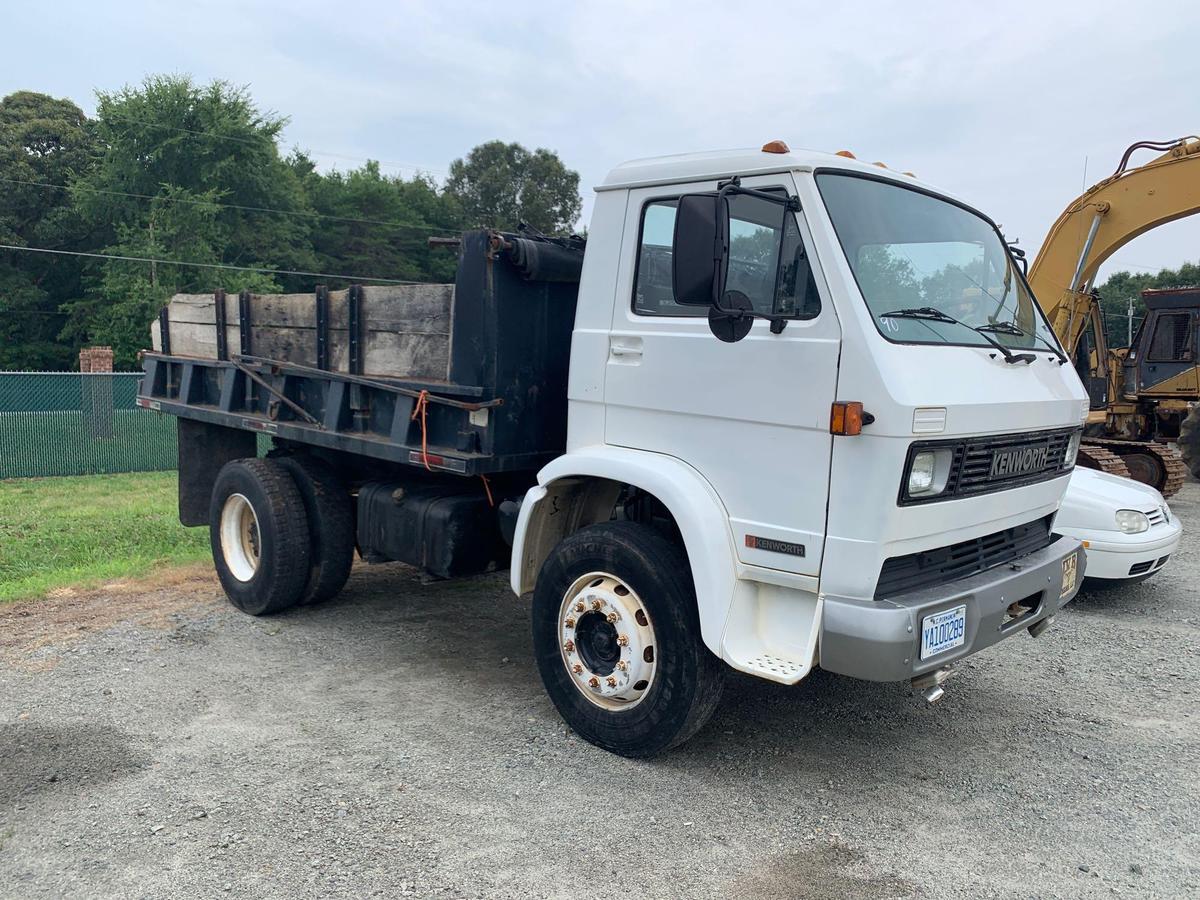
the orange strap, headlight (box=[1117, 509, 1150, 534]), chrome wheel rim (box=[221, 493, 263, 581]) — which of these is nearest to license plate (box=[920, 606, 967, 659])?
the orange strap

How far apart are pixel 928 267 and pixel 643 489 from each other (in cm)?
158

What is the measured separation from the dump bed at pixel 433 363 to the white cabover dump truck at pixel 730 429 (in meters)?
0.02

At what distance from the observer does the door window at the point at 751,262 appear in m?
3.75

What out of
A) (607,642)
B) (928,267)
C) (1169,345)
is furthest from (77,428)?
(1169,345)

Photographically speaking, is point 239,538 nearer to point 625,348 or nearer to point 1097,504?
point 625,348

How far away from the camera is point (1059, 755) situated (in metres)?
4.46

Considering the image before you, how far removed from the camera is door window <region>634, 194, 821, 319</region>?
375 centimetres

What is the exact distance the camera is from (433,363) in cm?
508

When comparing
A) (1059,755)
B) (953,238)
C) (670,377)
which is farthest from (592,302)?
(1059,755)

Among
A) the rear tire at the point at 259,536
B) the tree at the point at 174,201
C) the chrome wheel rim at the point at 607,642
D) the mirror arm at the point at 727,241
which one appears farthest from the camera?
the tree at the point at 174,201

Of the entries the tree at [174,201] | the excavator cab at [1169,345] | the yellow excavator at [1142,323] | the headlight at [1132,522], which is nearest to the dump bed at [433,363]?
the headlight at [1132,522]

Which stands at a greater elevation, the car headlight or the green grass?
the car headlight

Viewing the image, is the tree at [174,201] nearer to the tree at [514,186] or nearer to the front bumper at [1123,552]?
the tree at [514,186]

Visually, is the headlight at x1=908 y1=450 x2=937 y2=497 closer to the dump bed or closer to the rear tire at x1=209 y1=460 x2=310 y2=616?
the dump bed
